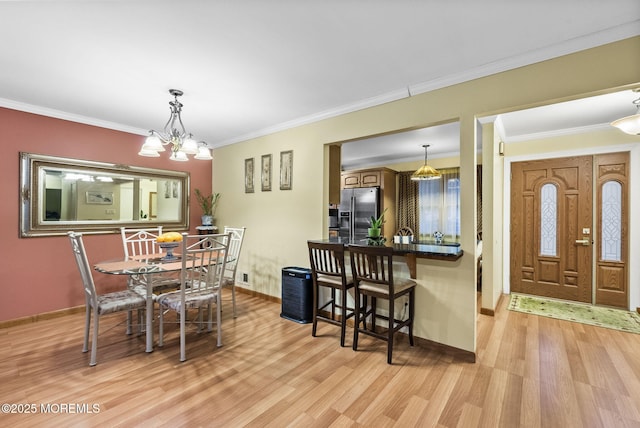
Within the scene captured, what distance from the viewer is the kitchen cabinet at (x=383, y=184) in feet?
18.7

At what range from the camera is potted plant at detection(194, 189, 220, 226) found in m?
4.74

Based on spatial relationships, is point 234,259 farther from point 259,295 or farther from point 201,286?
point 259,295

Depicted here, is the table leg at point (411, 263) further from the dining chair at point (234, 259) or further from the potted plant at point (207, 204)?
the potted plant at point (207, 204)

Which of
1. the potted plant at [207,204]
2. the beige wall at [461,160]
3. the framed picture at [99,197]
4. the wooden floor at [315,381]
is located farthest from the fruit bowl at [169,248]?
the potted plant at [207,204]

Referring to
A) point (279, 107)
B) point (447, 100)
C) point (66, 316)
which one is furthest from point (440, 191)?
point (66, 316)

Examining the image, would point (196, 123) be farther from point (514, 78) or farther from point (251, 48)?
point (514, 78)

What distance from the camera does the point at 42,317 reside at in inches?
129

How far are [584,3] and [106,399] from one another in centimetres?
392

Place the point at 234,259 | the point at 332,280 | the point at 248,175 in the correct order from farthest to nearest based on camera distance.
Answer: the point at 248,175, the point at 234,259, the point at 332,280

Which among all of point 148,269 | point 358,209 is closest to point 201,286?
point 148,269

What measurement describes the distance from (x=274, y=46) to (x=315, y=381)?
2.54 meters

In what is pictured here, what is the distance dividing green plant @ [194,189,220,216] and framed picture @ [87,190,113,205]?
47.9 inches

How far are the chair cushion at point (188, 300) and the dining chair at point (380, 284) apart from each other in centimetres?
139

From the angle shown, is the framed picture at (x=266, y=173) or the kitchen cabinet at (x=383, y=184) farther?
the kitchen cabinet at (x=383, y=184)
